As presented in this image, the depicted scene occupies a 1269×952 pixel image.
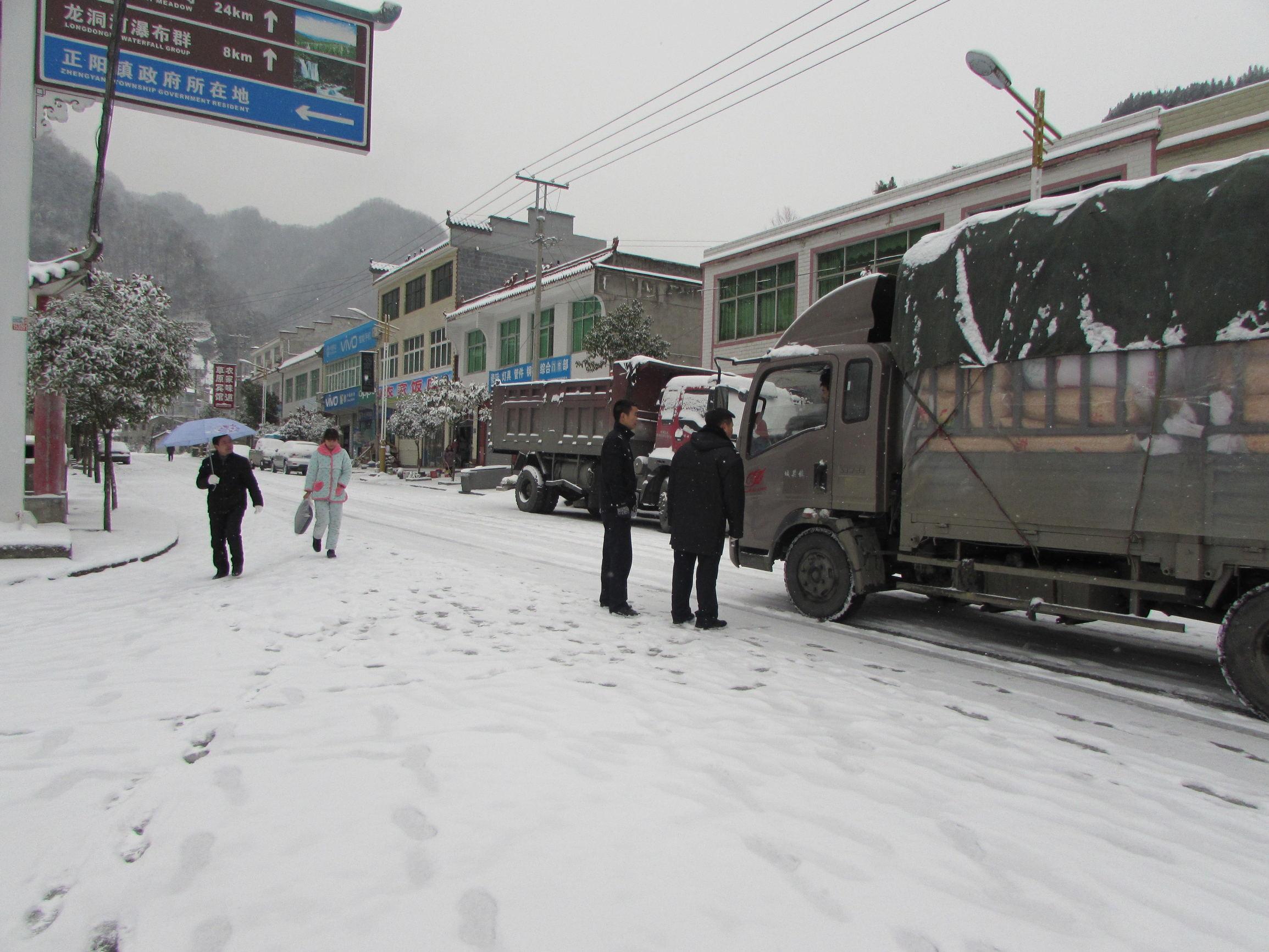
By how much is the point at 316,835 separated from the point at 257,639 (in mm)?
3366

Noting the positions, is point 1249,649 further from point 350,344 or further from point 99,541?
point 350,344

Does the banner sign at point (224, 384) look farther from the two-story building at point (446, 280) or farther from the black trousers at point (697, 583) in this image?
the black trousers at point (697, 583)

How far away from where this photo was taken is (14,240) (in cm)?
1007

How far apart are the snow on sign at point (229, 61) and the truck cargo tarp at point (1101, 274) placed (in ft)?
30.5

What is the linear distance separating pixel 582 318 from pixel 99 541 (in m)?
22.7

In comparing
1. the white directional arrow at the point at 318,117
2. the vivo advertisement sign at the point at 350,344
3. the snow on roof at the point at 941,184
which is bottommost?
the white directional arrow at the point at 318,117

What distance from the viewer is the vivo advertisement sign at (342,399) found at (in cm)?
5450

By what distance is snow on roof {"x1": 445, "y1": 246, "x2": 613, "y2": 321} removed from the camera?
1218 inches

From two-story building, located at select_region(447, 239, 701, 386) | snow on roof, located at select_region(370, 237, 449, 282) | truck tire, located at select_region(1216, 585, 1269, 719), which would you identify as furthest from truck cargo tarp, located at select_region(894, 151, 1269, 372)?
snow on roof, located at select_region(370, 237, 449, 282)

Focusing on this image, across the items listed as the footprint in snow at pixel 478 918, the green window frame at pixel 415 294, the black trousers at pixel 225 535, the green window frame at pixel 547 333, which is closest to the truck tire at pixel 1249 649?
the footprint in snow at pixel 478 918

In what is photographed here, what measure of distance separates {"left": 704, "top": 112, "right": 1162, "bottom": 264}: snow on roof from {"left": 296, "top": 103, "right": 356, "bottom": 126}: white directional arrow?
13.6 metres

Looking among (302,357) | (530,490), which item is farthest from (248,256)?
(530,490)

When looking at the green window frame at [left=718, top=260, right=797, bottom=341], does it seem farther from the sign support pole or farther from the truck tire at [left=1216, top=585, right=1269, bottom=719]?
the truck tire at [left=1216, top=585, right=1269, bottom=719]

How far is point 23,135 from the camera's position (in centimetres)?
1014
